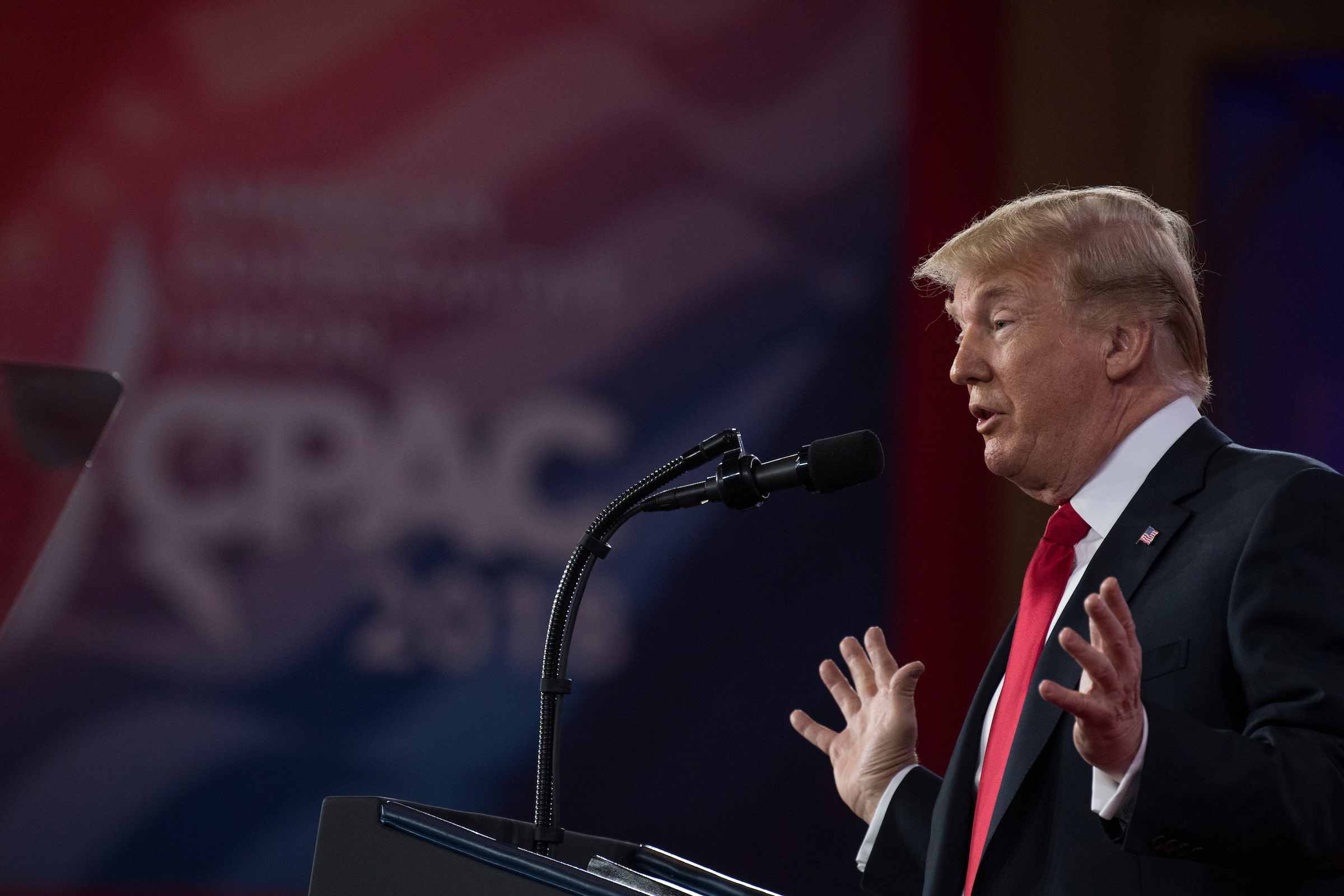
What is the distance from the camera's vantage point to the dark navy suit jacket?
117 centimetres

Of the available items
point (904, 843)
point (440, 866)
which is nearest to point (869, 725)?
point (904, 843)

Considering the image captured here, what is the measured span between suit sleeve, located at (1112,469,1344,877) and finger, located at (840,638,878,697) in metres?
0.61

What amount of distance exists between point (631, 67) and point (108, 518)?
195 cm

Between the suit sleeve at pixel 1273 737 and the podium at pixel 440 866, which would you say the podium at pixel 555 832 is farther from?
the suit sleeve at pixel 1273 737

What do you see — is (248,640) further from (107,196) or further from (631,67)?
(631,67)

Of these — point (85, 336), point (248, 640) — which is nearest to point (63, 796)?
point (248, 640)

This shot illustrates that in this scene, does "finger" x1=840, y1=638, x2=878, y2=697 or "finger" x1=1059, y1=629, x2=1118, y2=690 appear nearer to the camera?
"finger" x1=1059, y1=629, x2=1118, y2=690

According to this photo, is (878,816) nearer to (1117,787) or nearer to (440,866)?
(1117,787)

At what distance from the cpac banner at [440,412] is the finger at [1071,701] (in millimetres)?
2545

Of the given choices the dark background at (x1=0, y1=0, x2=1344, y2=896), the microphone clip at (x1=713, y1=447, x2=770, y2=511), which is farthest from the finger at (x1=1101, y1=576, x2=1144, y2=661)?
the dark background at (x1=0, y1=0, x2=1344, y2=896)

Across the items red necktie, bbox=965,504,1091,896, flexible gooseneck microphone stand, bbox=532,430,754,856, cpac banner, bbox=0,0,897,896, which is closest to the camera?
flexible gooseneck microphone stand, bbox=532,430,754,856

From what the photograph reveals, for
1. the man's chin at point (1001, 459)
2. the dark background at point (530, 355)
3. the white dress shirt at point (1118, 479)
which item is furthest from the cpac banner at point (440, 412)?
the white dress shirt at point (1118, 479)

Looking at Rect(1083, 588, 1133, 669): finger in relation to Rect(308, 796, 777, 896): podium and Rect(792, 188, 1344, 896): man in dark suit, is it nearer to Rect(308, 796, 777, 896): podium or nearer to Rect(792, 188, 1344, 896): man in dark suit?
Rect(792, 188, 1344, 896): man in dark suit

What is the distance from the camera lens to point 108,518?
3342mm
